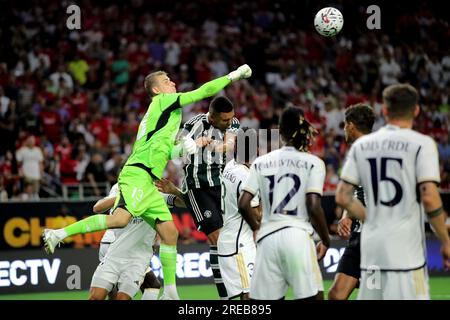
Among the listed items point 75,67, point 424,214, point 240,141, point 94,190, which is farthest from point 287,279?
point 75,67

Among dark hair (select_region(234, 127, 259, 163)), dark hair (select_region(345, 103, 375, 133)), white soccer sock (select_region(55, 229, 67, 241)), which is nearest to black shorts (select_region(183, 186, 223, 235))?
dark hair (select_region(234, 127, 259, 163))

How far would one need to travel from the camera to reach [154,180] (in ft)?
34.0

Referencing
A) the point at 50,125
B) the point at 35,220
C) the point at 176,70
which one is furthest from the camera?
the point at 176,70

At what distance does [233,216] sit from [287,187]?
3229 mm

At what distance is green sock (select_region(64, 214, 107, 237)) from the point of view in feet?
32.1

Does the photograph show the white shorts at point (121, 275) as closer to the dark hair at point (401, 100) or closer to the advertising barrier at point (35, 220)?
the dark hair at point (401, 100)

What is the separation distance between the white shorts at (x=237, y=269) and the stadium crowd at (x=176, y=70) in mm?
8184

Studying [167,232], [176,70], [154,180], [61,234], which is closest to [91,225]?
[61,234]

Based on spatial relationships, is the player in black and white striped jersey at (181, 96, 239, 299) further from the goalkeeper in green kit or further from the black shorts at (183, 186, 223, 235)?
the goalkeeper in green kit

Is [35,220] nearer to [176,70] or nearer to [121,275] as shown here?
[121,275]

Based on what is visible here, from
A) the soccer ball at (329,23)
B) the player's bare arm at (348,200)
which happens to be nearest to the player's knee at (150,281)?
the player's bare arm at (348,200)

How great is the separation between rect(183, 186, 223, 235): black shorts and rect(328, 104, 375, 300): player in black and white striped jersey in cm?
230

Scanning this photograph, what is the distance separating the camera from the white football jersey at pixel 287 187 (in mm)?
7523

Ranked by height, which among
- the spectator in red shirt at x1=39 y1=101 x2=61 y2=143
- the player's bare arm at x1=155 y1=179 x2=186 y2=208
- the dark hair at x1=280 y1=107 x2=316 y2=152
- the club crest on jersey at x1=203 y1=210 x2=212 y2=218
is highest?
the spectator in red shirt at x1=39 y1=101 x2=61 y2=143
